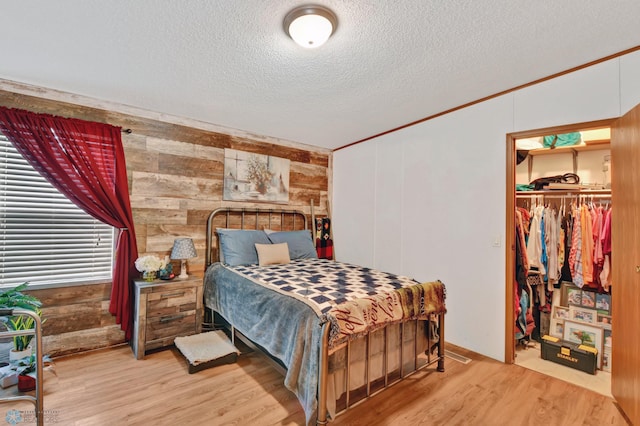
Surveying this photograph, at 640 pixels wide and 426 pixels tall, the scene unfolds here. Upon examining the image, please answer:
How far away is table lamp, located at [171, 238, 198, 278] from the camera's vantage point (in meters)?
3.07

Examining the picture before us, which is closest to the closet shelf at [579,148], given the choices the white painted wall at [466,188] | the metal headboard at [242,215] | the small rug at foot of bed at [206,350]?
the white painted wall at [466,188]

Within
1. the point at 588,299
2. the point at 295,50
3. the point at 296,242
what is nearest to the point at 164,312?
the point at 296,242

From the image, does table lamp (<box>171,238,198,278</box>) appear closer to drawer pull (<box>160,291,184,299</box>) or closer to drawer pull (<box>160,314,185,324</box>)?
drawer pull (<box>160,291,184,299</box>)

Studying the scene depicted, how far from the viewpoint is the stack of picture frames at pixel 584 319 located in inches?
107

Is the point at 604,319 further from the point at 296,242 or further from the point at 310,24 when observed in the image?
the point at 310,24

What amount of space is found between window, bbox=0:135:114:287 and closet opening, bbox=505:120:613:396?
13.2 ft

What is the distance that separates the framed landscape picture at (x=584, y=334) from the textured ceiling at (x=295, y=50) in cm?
238

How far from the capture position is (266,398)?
7.09 ft

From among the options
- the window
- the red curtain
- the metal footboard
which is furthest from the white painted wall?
the window

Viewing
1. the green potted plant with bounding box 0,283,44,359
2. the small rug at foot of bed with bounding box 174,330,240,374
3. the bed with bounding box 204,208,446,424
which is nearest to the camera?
the bed with bounding box 204,208,446,424

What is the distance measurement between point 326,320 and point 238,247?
1907 millimetres

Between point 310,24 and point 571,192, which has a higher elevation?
point 310,24

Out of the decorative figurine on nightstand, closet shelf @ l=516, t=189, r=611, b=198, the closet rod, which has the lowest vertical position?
the decorative figurine on nightstand

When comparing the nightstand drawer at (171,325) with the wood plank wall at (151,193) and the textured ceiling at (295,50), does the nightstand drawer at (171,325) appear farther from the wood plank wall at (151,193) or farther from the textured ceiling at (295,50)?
the textured ceiling at (295,50)
